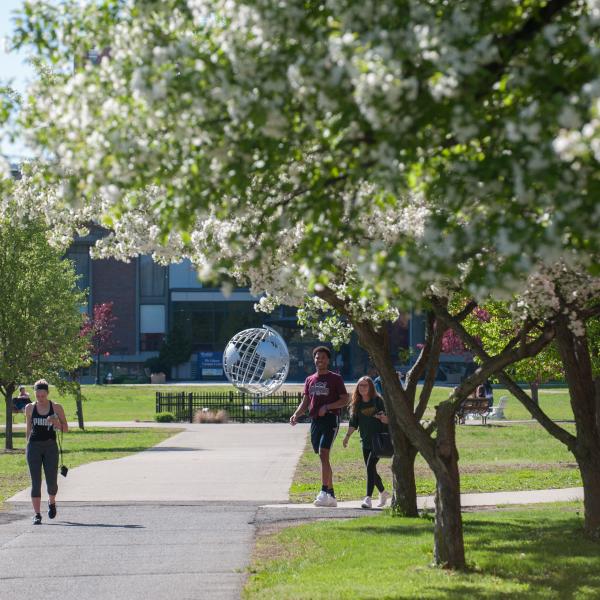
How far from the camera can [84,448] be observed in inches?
1099

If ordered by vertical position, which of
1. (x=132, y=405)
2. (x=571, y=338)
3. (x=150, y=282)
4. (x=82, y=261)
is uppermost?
(x=82, y=261)

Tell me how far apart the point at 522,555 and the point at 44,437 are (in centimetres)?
622

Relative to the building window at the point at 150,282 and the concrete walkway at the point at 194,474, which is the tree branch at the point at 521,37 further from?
the building window at the point at 150,282

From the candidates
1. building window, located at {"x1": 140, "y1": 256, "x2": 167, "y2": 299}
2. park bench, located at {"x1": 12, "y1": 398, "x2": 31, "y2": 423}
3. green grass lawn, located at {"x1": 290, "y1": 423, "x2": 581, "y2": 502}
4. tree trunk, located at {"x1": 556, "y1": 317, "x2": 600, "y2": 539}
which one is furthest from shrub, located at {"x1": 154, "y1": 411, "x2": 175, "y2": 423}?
building window, located at {"x1": 140, "y1": 256, "x2": 167, "y2": 299}

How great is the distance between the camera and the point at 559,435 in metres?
11.6

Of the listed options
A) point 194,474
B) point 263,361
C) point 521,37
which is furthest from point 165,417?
point 521,37

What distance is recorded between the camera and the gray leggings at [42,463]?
13.9 metres

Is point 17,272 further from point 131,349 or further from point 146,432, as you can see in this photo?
point 131,349

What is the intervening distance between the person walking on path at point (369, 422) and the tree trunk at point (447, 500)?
17.0ft

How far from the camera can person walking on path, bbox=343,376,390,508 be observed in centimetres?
1527

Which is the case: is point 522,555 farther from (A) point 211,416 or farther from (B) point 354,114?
(A) point 211,416

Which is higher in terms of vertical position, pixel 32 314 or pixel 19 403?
pixel 32 314

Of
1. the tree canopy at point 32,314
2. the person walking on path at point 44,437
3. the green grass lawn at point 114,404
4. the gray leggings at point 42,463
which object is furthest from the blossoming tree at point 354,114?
the green grass lawn at point 114,404

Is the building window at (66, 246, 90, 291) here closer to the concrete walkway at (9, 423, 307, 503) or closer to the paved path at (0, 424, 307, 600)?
the concrete walkway at (9, 423, 307, 503)
